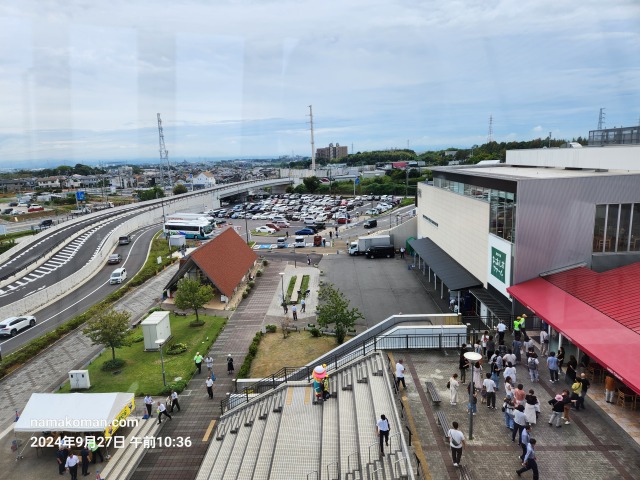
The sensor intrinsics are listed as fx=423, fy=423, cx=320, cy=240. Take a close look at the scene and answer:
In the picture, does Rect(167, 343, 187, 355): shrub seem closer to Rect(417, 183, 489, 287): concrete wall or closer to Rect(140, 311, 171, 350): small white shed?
Rect(140, 311, 171, 350): small white shed

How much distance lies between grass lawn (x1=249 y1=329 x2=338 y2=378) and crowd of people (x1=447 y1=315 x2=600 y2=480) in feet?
21.2

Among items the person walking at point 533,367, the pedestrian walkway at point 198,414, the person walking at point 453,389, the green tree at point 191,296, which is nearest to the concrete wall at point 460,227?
the person walking at point 533,367

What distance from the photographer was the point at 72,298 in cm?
2655

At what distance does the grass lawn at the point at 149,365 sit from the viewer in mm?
15000

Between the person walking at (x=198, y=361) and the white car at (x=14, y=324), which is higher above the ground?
the person walking at (x=198, y=361)

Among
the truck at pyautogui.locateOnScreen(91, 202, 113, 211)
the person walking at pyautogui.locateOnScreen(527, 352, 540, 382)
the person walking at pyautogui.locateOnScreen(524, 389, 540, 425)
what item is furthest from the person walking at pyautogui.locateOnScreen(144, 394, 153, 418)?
the truck at pyautogui.locateOnScreen(91, 202, 113, 211)

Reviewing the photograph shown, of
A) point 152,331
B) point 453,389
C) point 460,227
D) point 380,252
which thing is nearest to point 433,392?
point 453,389

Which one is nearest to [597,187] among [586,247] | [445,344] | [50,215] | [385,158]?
[586,247]

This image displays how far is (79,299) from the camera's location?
86.2 feet

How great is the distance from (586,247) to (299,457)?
39.2ft

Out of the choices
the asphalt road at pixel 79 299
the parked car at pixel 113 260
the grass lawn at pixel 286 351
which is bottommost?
the asphalt road at pixel 79 299

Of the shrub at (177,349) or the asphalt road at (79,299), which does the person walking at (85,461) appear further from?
the asphalt road at (79,299)

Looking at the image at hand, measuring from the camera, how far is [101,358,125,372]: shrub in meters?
16.4

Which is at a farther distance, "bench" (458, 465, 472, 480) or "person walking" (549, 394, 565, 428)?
"person walking" (549, 394, 565, 428)
